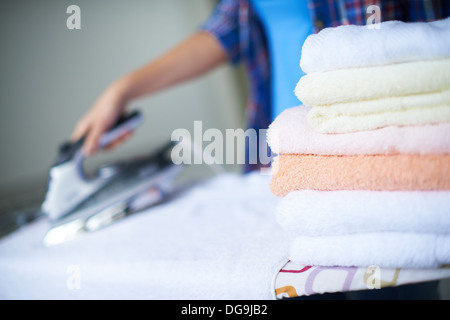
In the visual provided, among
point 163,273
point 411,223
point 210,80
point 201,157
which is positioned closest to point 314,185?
point 411,223

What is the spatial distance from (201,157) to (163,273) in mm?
563

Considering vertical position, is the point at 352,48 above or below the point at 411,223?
above

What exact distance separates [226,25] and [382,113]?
745 mm

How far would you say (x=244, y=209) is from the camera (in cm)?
81

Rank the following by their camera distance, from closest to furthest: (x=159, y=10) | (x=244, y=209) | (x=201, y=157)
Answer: (x=244, y=209) < (x=201, y=157) < (x=159, y=10)

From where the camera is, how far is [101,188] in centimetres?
102

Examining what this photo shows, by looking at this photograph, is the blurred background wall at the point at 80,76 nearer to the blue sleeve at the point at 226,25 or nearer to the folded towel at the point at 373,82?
the blue sleeve at the point at 226,25

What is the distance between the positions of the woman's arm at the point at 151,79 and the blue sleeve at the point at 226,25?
2cm

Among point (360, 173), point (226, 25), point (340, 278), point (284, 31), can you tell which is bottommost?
point (340, 278)

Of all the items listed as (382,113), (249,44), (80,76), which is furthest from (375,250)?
(80,76)

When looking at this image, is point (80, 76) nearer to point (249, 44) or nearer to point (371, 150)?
point (249, 44)

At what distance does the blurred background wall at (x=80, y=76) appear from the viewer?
2.34 meters
